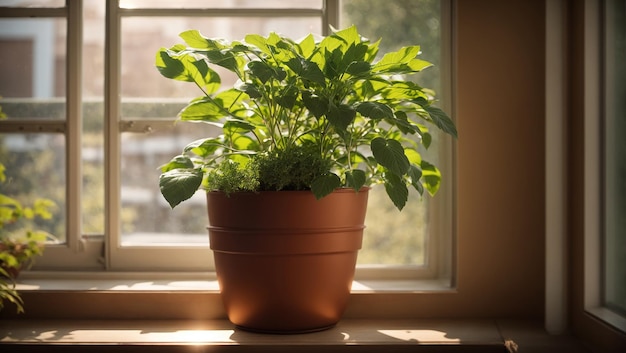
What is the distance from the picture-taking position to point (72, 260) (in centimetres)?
280

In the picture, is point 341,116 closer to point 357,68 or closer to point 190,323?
point 357,68

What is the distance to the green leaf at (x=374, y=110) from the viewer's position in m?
2.04

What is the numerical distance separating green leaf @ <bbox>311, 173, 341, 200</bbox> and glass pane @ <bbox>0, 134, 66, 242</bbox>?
1213mm

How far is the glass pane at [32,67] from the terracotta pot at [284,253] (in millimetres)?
977

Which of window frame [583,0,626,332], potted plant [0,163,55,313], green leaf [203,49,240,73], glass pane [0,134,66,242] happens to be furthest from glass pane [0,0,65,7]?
window frame [583,0,626,332]

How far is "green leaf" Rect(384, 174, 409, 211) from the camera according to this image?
7.05 feet

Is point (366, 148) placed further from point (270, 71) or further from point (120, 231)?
point (120, 231)

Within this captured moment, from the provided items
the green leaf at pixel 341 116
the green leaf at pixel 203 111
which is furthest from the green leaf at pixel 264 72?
the green leaf at pixel 203 111

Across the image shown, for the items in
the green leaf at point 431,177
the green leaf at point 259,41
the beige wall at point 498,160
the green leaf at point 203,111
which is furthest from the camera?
the beige wall at point 498,160

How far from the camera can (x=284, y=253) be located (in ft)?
7.13

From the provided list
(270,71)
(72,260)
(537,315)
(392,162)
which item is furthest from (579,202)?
(72,260)

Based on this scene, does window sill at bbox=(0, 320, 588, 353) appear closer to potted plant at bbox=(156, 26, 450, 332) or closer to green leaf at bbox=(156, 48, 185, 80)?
potted plant at bbox=(156, 26, 450, 332)

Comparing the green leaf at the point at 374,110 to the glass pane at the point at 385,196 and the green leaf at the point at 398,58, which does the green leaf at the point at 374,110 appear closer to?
the green leaf at the point at 398,58

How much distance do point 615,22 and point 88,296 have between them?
6.37 ft
